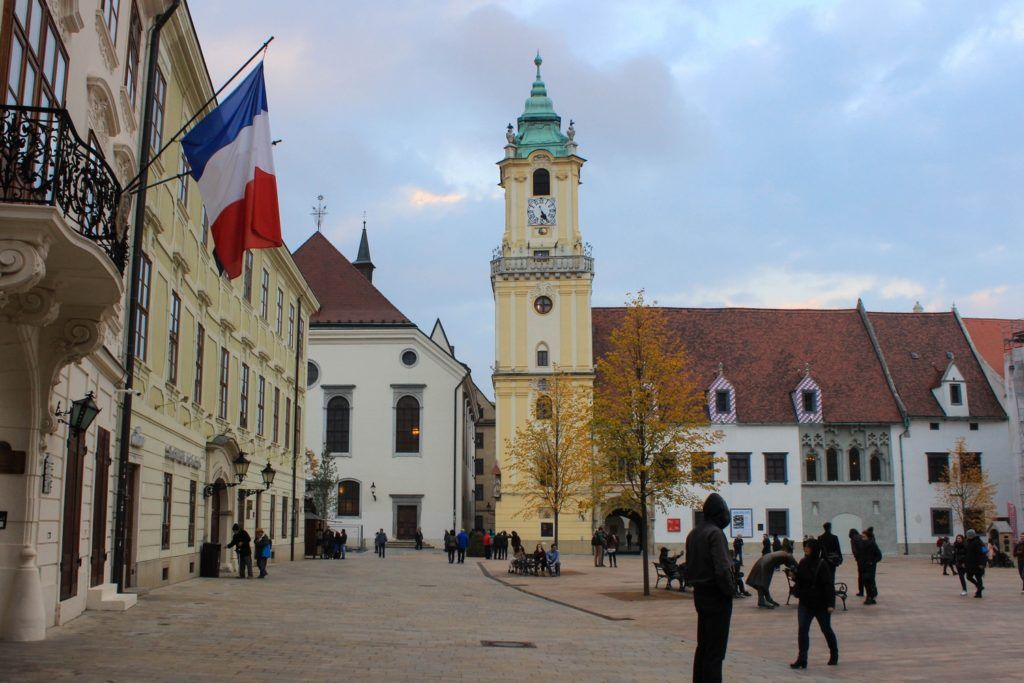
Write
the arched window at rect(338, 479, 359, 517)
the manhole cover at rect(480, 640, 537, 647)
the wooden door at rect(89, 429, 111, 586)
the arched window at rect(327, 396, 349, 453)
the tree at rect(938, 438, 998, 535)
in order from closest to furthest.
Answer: the manhole cover at rect(480, 640, 537, 647) → the wooden door at rect(89, 429, 111, 586) → the tree at rect(938, 438, 998, 535) → the arched window at rect(338, 479, 359, 517) → the arched window at rect(327, 396, 349, 453)

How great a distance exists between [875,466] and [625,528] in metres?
15.4

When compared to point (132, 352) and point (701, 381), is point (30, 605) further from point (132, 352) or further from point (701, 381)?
point (701, 381)

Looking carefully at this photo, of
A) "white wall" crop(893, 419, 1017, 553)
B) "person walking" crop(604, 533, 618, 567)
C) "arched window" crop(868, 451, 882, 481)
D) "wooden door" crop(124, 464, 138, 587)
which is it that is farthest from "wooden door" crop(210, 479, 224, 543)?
"white wall" crop(893, 419, 1017, 553)

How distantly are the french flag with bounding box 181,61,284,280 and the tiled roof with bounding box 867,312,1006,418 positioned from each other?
53.1m

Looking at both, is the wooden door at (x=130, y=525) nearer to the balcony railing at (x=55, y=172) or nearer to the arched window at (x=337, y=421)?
the balcony railing at (x=55, y=172)

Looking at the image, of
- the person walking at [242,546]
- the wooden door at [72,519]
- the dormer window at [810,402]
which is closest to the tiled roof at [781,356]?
the dormer window at [810,402]

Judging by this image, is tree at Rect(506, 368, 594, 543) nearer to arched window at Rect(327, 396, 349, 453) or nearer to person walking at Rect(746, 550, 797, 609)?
arched window at Rect(327, 396, 349, 453)

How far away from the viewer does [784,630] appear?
1714 centimetres

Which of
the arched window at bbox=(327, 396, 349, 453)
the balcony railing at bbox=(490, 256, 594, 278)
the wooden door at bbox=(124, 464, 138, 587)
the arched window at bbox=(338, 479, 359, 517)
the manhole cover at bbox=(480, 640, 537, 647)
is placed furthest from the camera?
the balcony railing at bbox=(490, 256, 594, 278)

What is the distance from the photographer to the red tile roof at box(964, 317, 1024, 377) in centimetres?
6850

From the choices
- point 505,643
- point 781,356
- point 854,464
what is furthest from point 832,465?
point 505,643

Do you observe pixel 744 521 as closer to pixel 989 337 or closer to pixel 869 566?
pixel 989 337

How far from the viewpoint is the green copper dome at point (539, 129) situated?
63.8 m

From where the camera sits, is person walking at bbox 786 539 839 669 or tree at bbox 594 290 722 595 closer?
person walking at bbox 786 539 839 669
